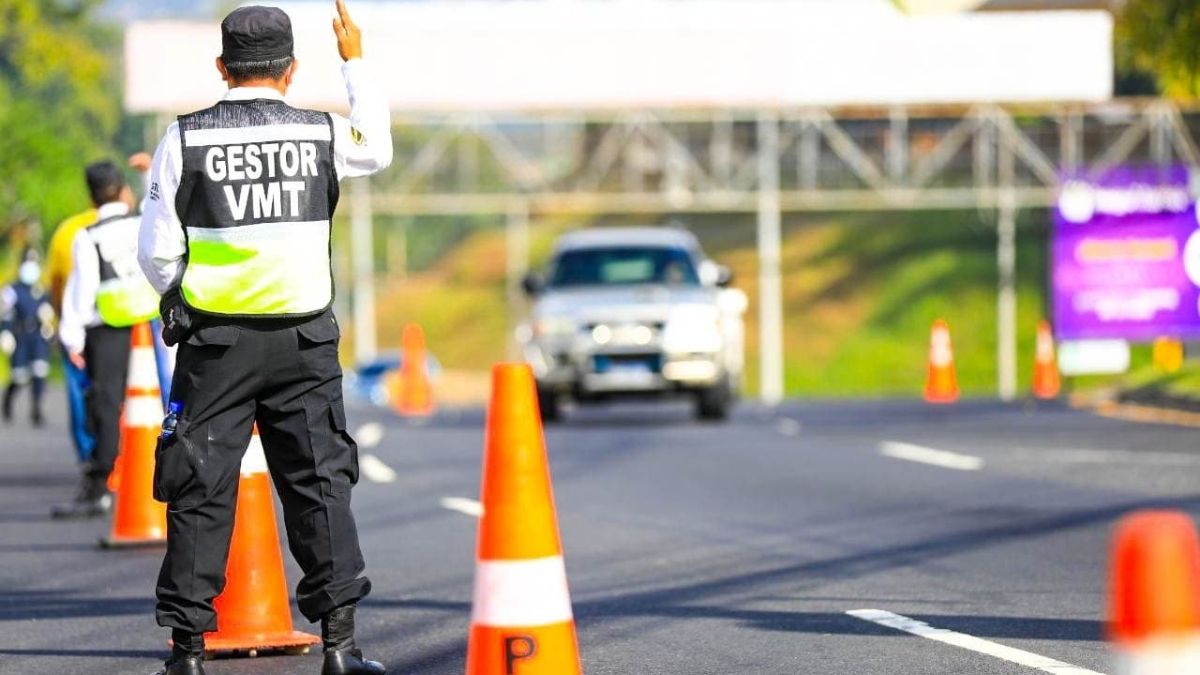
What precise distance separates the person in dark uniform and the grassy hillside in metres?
37.5

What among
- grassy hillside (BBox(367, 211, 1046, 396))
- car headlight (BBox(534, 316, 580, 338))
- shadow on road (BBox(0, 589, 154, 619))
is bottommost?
grassy hillside (BBox(367, 211, 1046, 396))

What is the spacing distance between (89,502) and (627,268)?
36.3ft

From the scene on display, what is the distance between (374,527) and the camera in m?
12.7

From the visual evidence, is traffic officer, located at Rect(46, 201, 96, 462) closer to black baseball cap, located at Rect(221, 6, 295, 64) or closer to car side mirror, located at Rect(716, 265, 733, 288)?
black baseball cap, located at Rect(221, 6, 295, 64)

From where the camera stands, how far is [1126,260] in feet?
90.5

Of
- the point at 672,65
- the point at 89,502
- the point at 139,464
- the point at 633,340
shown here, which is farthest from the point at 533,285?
the point at 672,65

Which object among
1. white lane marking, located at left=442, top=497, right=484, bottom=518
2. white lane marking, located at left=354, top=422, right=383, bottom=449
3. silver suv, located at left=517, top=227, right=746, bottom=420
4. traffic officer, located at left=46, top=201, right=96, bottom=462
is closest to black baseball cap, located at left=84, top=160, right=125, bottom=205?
traffic officer, located at left=46, top=201, right=96, bottom=462

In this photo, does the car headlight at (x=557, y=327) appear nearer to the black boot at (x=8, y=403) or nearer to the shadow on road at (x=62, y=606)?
the black boot at (x=8, y=403)

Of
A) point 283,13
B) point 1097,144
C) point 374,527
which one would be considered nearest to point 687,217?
point 1097,144

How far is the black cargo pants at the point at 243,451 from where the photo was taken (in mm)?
6984

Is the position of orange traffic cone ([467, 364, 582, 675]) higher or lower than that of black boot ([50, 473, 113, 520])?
higher

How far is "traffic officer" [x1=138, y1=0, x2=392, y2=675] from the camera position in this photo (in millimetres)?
6961

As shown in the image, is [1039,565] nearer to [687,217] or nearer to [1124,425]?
[1124,425]

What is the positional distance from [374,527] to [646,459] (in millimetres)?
5200
